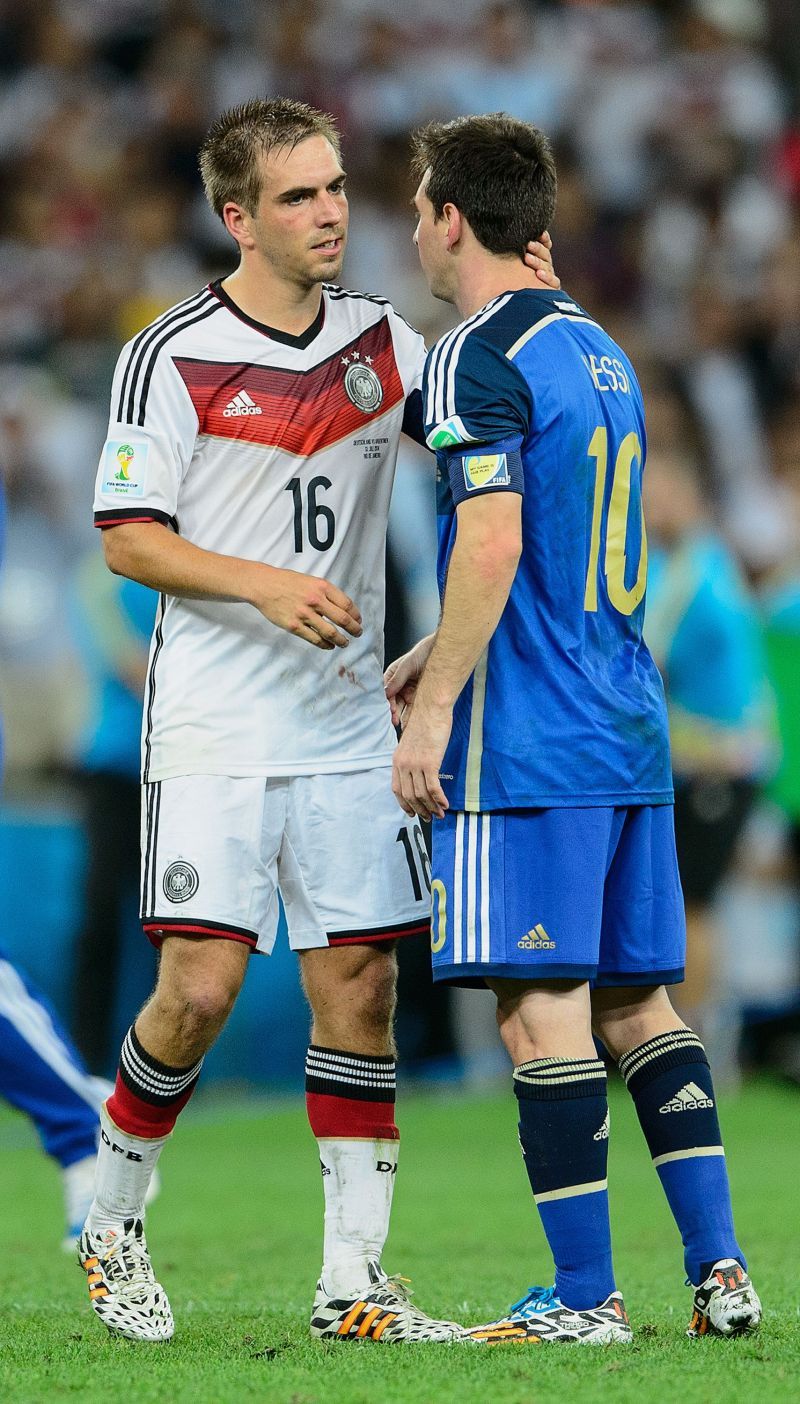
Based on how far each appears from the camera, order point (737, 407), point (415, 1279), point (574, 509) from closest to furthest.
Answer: point (574, 509), point (415, 1279), point (737, 407)

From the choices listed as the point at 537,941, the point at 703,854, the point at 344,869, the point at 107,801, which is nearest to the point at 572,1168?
the point at 537,941

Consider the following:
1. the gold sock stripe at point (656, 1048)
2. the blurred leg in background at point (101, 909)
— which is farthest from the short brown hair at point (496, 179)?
the blurred leg in background at point (101, 909)

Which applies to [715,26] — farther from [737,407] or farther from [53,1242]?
[53,1242]

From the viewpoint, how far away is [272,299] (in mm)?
3988

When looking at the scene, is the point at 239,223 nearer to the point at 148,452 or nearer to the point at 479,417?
the point at 148,452

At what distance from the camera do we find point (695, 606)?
7.96 meters

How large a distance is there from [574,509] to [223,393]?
2.52ft

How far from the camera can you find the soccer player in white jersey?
3.83m

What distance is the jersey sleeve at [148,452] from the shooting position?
3818mm

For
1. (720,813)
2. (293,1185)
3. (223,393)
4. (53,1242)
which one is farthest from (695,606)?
(223,393)

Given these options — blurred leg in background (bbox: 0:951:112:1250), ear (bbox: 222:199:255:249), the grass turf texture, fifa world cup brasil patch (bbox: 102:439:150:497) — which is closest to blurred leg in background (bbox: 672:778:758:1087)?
the grass turf texture

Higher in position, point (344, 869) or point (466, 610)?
point (466, 610)

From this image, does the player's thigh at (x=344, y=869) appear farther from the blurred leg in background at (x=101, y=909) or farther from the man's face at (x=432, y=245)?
the blurred leg in background at (x=101, y=909)

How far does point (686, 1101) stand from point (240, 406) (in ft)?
5.39
